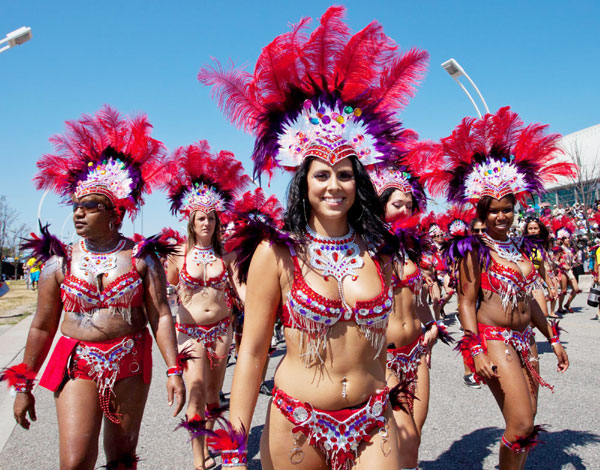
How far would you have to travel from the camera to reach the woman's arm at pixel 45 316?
3.28 metres

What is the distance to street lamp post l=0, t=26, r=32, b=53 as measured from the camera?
13.2 metres

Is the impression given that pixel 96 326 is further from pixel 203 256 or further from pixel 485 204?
pixel 485 204

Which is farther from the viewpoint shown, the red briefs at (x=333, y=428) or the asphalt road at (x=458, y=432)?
the asphalt road at (x=458, y=432)

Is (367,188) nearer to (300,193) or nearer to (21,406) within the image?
(300,193)

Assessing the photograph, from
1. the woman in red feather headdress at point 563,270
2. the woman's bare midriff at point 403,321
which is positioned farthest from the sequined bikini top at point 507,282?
the woman in red feather headdress at point 563,270

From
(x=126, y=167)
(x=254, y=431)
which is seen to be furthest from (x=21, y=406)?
(x=254, y=431)

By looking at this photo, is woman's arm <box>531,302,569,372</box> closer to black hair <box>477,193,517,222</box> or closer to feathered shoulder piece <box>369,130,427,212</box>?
black hair <box>477,193,517,222</box>

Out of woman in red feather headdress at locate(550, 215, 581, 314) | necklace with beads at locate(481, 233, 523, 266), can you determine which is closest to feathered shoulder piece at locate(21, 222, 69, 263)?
necklace with beads at locate(481, 233, 523, 266)

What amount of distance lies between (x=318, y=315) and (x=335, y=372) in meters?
0.27

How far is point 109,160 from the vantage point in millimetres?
3773

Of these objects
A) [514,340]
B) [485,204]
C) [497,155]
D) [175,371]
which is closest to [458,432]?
[514,340]

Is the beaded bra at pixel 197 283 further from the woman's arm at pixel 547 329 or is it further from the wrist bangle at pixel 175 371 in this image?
the woman's arm at pixel 547 329

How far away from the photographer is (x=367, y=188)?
8.65 feet

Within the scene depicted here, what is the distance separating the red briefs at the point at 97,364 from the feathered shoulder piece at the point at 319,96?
1484 millimetres
